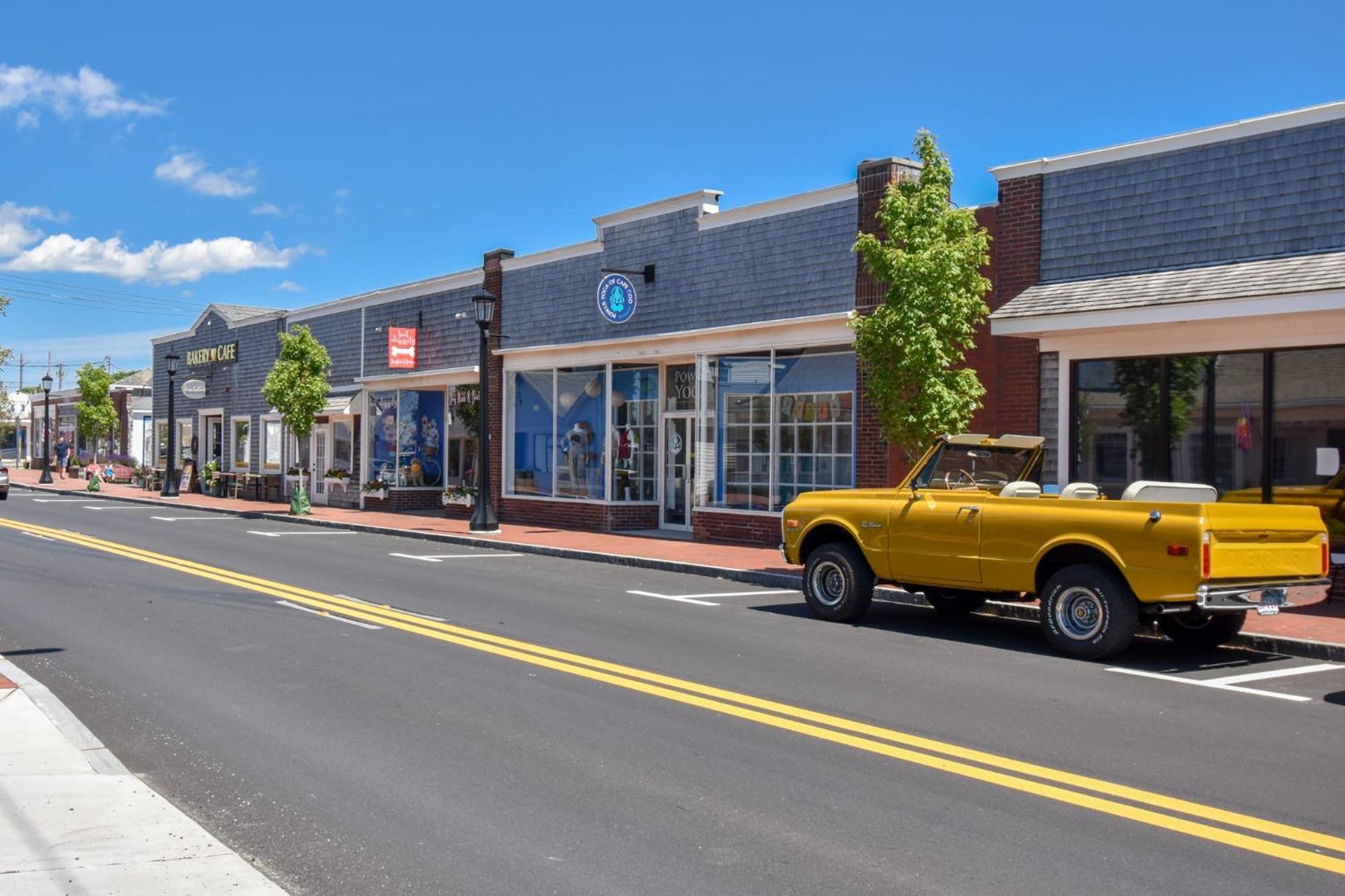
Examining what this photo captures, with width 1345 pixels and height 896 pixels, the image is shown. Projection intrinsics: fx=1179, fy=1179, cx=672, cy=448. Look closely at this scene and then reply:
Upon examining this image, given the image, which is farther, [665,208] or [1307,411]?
[665,208]

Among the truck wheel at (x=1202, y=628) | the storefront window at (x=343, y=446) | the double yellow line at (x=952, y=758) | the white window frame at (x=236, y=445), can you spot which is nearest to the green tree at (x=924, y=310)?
the truck wheel at (x=1202, y=628)

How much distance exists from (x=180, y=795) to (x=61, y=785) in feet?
1.99

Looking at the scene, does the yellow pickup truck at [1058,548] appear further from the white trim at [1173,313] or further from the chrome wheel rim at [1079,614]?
the white trim at [1173,313]

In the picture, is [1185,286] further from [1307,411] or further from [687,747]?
[687,747]

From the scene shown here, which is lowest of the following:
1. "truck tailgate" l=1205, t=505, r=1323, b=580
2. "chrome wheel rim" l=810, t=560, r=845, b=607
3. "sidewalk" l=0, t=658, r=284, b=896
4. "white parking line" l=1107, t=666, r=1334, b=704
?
"sidewalk" l=0, t=658, r=284, b=896

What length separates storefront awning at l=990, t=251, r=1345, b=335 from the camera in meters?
12.2

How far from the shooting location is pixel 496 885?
4.64 m

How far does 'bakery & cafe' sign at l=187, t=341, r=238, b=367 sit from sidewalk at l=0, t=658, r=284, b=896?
34.2m

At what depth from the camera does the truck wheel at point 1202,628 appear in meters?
10.2

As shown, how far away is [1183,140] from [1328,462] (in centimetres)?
405

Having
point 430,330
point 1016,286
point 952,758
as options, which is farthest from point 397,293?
point 952,758

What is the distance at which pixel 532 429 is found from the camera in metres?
25.0

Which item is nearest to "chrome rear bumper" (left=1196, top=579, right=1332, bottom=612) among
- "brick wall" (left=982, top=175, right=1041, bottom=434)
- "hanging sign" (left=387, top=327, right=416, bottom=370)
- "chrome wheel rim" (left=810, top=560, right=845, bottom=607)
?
"chrome wheel rim" (left=810, top=560, right=845, bottom=607)

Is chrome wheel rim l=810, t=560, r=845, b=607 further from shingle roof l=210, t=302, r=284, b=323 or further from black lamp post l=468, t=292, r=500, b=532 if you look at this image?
shingle roof l=210, t=302, r=284, b=323
